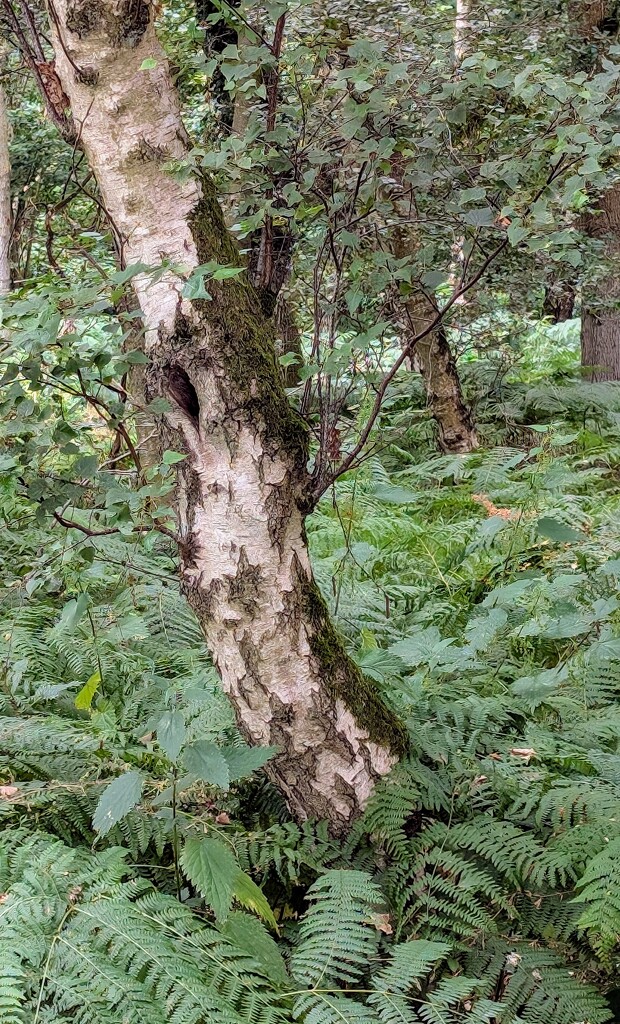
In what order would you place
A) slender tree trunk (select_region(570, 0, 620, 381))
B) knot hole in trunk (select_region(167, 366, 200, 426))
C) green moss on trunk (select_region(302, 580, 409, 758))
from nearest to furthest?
knot hole in trunk (select_region(167, 366, 200, 426)) < green moss on trunk (select_region(302, 580, 409, 758)) < slender tree trunk (select_region(570, 0, 620, 381))

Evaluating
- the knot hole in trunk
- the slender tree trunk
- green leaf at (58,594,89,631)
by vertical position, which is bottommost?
green leaf at (58,594,89,631)

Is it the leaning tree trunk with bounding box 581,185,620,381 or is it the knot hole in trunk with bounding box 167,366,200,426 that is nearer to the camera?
the knot hole in trunk with bounding box 167,366,200,426

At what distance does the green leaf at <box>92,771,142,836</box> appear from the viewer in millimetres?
1797

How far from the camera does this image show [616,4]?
5.80 metres

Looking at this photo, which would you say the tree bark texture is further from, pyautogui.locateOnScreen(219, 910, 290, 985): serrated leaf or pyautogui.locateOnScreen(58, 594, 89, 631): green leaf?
pyautogui.locateOnScreen(219, 910, 290, 985): serrated leaf

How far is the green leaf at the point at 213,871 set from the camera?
177 cm

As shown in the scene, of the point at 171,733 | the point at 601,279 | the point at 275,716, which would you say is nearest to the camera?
the point at 171,733

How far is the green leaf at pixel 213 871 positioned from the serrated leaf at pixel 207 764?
154mm

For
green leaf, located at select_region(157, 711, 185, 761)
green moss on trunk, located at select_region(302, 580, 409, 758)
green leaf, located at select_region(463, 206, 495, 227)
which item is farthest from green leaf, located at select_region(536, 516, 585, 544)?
green leaf, located at select_region(157, 711, 185, 761)

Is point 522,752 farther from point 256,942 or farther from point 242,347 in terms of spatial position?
point 242,347

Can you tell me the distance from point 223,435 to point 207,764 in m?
0.72

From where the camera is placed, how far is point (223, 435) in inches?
78.5

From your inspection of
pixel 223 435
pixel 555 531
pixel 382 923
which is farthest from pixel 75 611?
pixel 555 531

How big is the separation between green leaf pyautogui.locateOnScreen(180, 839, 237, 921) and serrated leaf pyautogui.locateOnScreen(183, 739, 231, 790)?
0.15 meters
